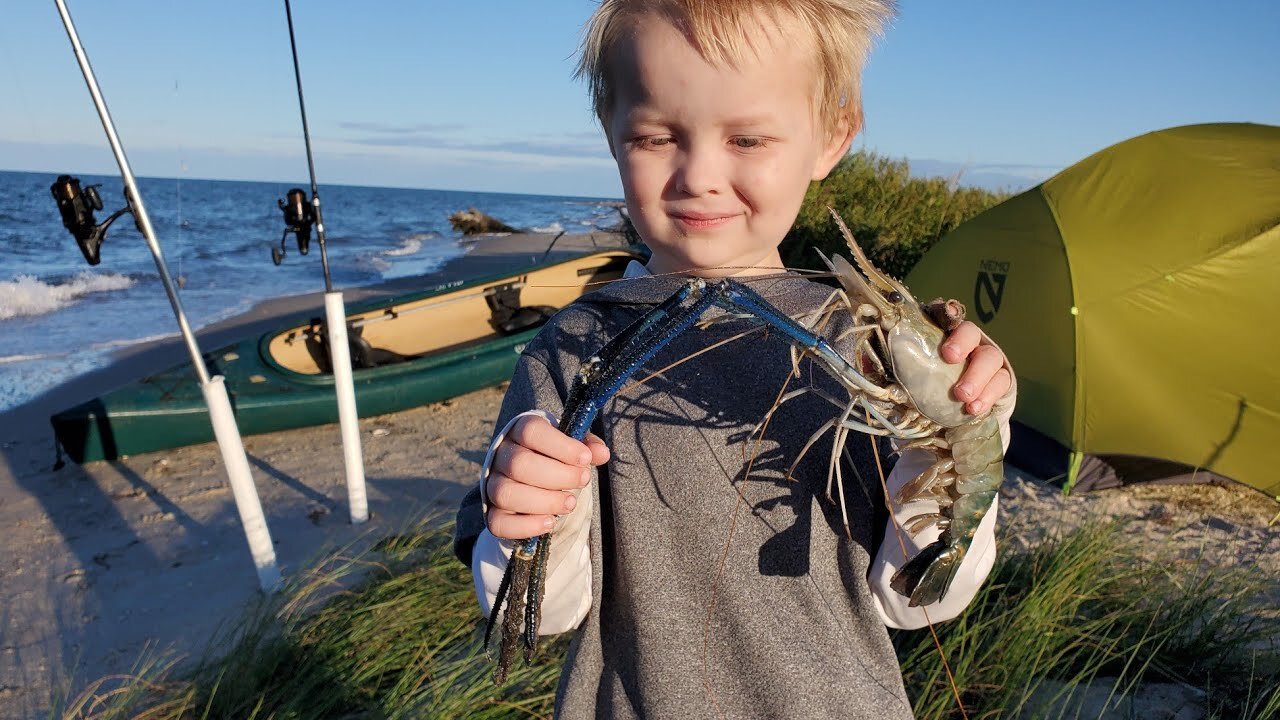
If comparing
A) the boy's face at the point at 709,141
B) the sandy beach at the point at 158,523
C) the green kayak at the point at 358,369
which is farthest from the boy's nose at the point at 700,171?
the green kayak at the point at 358,369

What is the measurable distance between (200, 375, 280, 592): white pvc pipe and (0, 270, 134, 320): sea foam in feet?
36.6

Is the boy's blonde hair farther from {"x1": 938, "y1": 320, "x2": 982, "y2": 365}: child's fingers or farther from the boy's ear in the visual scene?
{"x1": 938, "y1": 320, "x2": 982, "y2": 365}: child's fingers

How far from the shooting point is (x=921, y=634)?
10.1ft

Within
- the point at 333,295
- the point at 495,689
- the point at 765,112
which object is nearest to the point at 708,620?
the point at 765,112

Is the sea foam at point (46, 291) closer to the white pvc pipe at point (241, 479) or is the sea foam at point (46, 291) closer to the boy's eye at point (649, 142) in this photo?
the white pvc pipe at point (241, 479)

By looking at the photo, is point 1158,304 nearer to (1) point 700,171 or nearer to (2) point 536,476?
(1) point 700,171

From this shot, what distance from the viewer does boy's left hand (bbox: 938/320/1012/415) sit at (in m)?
1.27

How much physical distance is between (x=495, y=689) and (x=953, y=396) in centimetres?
215

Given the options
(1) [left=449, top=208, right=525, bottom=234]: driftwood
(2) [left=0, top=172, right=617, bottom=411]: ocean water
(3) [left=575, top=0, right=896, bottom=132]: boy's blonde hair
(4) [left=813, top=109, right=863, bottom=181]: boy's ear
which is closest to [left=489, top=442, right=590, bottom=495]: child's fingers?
(3) [left=575, top=0, right=896, bottom=132]: boy's blonde hair

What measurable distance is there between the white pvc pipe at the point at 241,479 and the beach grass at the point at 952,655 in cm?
72

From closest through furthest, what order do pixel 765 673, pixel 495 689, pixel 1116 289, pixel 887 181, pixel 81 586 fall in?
pixel 765 673, pixel 495 689, pixel 81 586, pixel 1116 289, pixel 887 181

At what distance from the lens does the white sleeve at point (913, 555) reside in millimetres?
1445

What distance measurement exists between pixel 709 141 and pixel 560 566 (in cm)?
84

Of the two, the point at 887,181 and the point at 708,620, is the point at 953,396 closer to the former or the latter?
the point at 708,620
